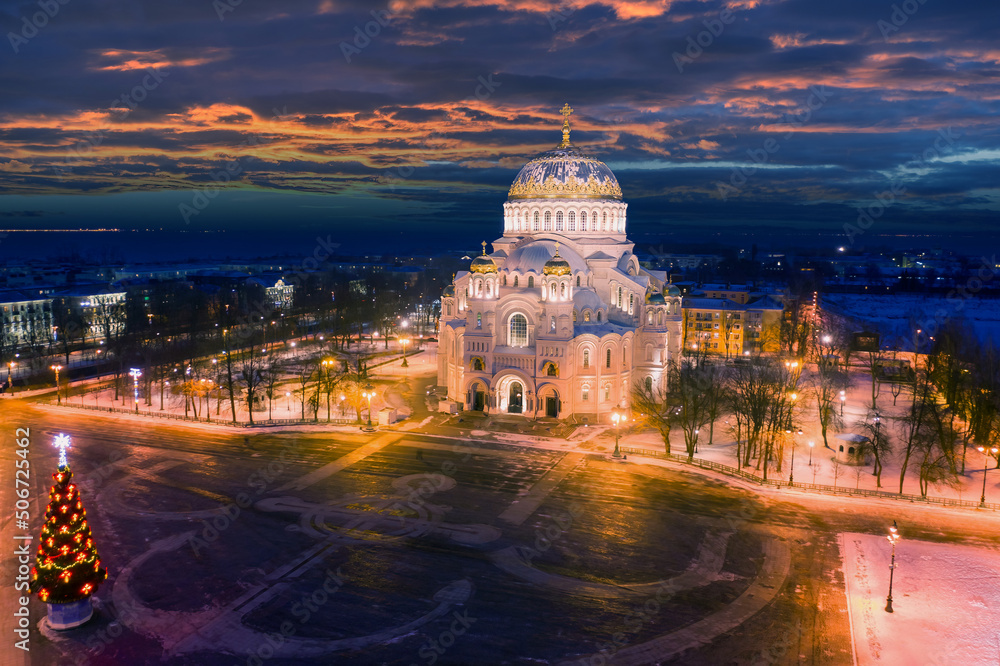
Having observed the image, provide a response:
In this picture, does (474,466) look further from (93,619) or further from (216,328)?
(216,328)

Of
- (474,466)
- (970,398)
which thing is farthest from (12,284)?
(970,398)

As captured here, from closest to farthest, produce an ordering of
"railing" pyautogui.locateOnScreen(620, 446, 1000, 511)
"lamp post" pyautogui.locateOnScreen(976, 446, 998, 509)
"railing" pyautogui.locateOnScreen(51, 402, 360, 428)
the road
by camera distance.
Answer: the road
"lamp post" pyautogui.locateOnScreen(976, 446, 998, 509)
"railing" pyautogui.locateOnScreen(620, 446, 1000, 511)
"railing" pyautogui.locateOnScreen(51, 402, 360, 428)

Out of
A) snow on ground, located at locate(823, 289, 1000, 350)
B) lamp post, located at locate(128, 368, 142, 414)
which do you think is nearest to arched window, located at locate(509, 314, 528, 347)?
lamp post, located at locate(128, 368, 142, 414)

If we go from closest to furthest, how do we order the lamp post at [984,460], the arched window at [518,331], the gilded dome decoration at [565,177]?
the lamp post at [984,460]
the arched window at [518,331]
the gilded dome decoration at [565,177]

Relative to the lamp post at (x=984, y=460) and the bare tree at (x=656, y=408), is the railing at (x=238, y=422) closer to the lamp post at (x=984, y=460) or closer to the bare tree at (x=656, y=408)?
the bare tree at (x=656, y=408)

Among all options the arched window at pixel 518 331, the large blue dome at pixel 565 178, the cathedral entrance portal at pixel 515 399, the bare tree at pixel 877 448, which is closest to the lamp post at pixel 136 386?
the cathedral entrance portal at pixel 515 399

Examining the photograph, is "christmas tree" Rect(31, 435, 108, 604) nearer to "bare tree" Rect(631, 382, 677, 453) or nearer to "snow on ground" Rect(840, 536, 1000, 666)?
"snow on ground" Rect(840, 536, 1000, 666)
